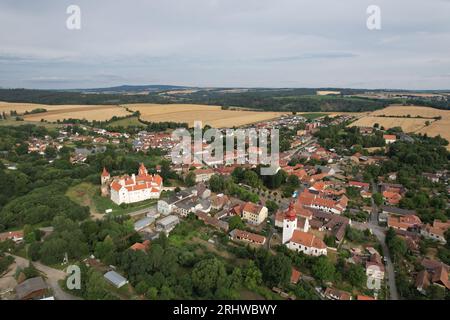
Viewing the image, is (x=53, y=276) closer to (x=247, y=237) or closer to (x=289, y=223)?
(x=247, y=237)

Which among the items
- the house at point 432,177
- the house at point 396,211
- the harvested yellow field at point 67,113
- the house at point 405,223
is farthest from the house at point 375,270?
the harvested yellow field at point 67,113

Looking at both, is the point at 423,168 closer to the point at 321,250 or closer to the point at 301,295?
the point at 321,250

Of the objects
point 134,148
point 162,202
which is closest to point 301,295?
point 162,202

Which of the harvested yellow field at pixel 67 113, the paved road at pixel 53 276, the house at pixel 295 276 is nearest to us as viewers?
the paved road at pixel 53 276

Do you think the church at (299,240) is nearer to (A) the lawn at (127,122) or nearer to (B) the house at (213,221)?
(B) the house at (213,221)

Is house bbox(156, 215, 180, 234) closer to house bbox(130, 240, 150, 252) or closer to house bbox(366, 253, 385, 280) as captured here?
house bbox(130, 240, 150, 252)

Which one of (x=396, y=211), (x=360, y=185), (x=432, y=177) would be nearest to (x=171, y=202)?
(x=396, y=211)
